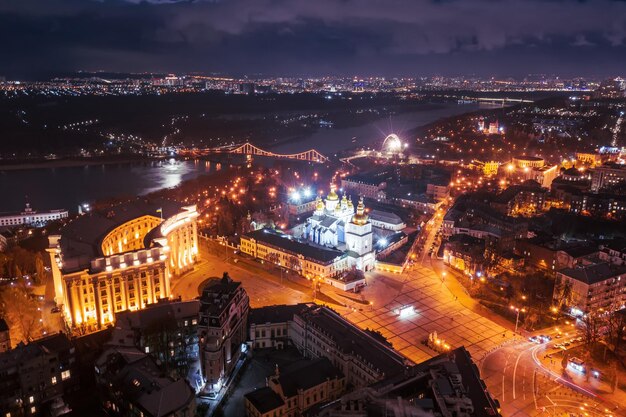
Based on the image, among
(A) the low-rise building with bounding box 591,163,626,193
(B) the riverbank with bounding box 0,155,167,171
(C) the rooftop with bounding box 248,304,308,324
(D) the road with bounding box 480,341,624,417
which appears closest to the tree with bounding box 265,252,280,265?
(C) the rooftop with bounding box 248,304,308,324

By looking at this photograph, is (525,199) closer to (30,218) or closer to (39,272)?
(39,272)

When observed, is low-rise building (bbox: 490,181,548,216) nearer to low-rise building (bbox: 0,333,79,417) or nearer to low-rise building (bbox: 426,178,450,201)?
low-rise building (bbox: 426,178,450,201)

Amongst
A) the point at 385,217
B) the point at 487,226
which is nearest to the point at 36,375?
the point at 385,217

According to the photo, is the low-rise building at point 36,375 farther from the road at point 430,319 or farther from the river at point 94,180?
the river at point 94,180

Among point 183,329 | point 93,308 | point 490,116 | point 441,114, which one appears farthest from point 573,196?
point 441,114

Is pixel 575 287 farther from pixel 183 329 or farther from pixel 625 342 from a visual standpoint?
pixel 183 329

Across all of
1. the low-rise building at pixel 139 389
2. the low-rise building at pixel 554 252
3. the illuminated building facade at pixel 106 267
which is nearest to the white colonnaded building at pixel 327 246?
the illuminated building facade at pixel 106 267
